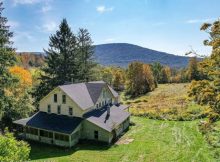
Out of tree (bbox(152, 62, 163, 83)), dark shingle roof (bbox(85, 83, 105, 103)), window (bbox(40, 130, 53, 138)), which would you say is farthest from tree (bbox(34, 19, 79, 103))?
tree (bbox(152, 62, 163, 83))

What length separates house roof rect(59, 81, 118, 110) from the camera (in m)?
37.0

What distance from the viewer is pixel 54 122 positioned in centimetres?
3534

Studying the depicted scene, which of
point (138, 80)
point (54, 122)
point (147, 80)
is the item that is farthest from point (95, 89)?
point (147, 80)

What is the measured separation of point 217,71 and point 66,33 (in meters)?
43.2

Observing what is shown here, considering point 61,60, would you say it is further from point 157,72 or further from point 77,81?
point 157,72

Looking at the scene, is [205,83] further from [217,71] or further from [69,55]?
[69,55]

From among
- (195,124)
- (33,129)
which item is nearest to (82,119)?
(33,129)

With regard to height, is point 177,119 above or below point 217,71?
below

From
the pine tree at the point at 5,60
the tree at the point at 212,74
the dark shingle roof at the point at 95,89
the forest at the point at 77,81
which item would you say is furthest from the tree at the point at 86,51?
the tree at the point at 212,74

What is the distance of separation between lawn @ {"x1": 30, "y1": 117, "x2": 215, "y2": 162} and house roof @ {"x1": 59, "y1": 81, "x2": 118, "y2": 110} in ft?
21.1

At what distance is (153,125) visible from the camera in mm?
44281

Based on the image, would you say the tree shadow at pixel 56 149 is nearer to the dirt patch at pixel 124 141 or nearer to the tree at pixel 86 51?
the dirt patch at pixel 124 141

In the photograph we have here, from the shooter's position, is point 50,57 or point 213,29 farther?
point 50,57

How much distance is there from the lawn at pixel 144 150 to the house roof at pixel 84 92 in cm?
644
